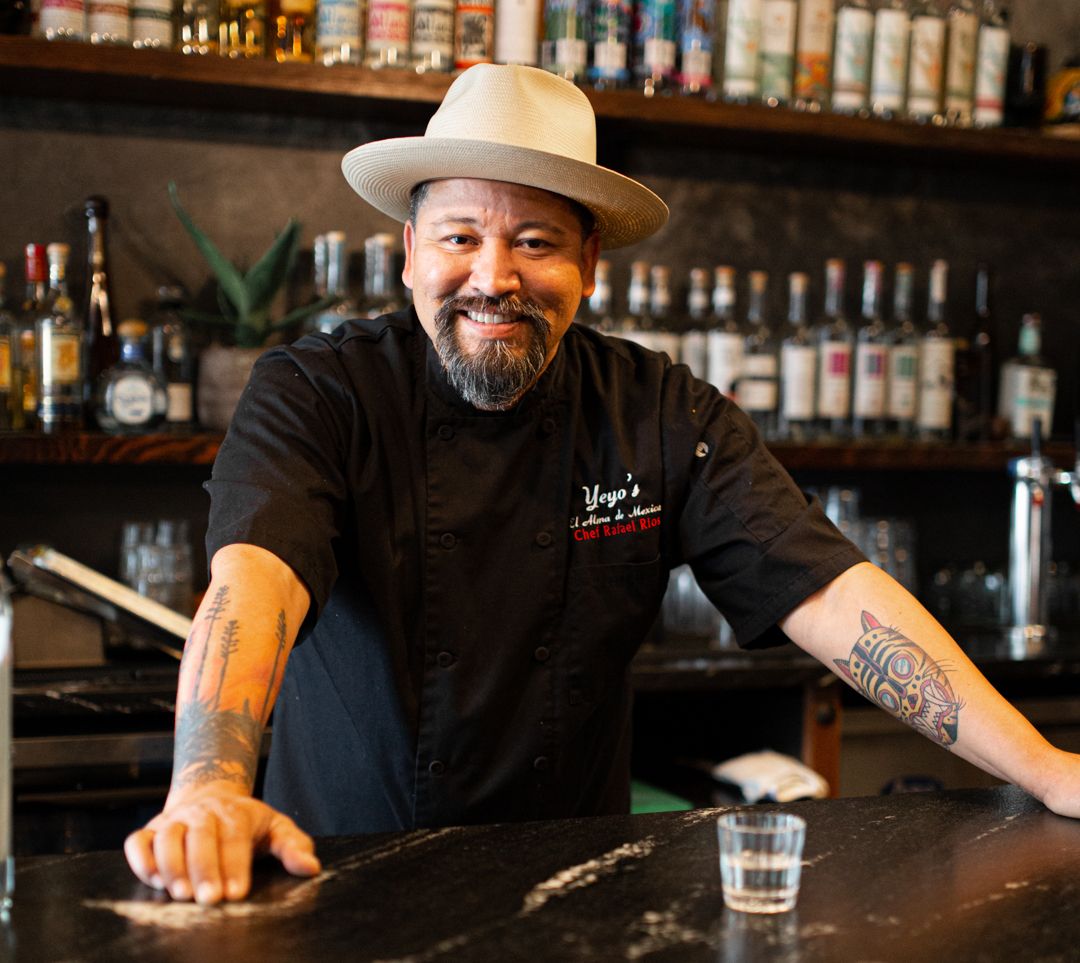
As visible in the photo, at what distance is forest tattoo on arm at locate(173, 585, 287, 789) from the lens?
105 centimetres

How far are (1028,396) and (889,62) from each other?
2.72 ft

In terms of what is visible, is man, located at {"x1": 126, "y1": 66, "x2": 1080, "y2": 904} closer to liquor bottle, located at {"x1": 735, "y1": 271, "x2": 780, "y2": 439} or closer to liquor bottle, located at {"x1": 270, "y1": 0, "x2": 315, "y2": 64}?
liquor bottle, located at {"x1": 270, "y1": 0, "x2": 315, "y2": 64}

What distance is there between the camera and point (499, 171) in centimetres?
156

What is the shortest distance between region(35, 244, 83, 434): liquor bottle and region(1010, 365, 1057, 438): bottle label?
80.2 inches

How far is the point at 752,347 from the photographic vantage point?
9.75ft

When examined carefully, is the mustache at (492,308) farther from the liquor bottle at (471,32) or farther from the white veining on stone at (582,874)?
the liquor bottle at (471,32)

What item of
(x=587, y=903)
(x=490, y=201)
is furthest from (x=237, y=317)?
(x=587, y=903)

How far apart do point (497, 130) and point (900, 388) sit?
1.64 meters

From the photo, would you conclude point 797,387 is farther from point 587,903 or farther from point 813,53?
point 587,903

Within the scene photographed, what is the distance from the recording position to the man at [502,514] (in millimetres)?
1537

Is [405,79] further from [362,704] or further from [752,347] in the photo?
[362,704]

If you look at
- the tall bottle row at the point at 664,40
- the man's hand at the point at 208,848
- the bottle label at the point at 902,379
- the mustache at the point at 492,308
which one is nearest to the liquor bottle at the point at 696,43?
the tall bottle row at the point at 664,40

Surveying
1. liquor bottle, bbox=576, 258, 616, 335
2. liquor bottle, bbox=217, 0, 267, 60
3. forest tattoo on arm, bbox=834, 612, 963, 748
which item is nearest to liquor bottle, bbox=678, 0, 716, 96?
liquor bottle, bbox=576, 258, 616, 335

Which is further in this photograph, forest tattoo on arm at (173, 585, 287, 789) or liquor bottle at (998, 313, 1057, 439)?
liquor bottle at (998, 313, 1057, 439)
